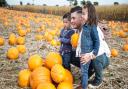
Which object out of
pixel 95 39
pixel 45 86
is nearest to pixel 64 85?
pixel 45 86

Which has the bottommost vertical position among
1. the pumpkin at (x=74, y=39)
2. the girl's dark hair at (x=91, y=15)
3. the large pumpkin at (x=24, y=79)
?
the large pumpkin at (x=24, y=79)

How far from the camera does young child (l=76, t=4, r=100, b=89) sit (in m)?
4.27

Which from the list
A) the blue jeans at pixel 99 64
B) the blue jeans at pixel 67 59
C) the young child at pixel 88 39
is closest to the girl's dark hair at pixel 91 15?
the young child at pixel 88 39

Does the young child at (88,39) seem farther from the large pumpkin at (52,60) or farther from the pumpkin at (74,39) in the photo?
the large pumpkin at (52,60)

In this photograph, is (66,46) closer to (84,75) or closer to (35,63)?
(35,63)

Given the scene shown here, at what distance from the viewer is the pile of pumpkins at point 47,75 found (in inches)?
164

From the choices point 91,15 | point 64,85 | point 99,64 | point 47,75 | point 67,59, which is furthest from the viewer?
point 67,59

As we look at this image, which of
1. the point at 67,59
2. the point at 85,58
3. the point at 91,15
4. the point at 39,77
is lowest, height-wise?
the point at 39,77

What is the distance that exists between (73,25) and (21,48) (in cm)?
260

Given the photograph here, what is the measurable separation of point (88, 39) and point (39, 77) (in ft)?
2.93

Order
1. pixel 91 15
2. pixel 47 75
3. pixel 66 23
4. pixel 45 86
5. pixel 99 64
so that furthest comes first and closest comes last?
pixel 66 23
pixel 99 64
pixel 47 75
pixel 91 15
pixel 45 86

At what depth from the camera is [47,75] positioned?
4.37m

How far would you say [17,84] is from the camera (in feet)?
15.9

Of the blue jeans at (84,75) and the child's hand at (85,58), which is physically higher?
the child's hand at (85,58)
